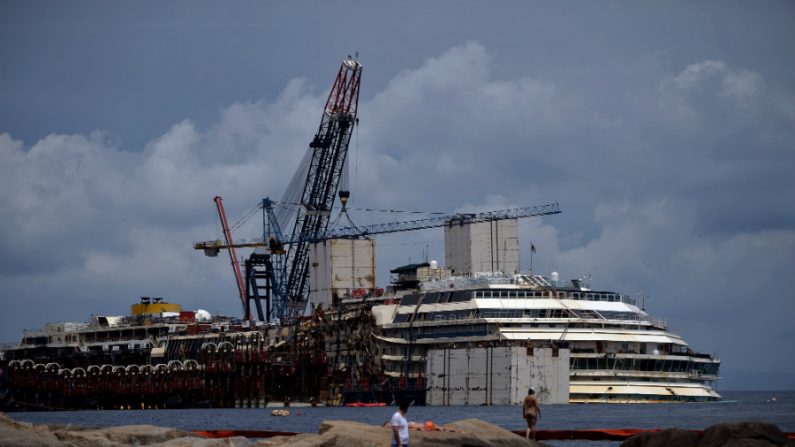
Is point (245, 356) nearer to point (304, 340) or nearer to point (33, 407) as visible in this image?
point (304, 340)

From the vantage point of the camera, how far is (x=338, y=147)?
7702 inches

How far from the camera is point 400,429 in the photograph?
4488 cm

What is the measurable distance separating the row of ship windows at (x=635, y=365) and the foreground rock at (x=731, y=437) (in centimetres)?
8194

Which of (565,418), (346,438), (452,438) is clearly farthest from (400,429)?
(565,418)

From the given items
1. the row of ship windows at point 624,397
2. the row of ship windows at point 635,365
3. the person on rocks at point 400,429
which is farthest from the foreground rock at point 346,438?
the row of ship windows at point 635,365

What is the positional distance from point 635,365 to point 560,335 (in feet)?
25.5

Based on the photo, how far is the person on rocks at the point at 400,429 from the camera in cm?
4469

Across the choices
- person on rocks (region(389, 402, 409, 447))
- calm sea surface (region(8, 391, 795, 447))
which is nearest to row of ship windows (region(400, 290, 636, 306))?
calm sea surface (region(8, 391, 795, 447))

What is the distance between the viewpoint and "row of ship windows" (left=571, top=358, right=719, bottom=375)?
135m

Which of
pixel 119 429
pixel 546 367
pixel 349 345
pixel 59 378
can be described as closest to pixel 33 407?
pixel 59 378

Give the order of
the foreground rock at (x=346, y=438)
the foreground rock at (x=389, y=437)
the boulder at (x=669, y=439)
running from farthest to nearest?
the boulder at (x=669, y=439) < the foreground rock at (x=346, y=438) < the foreground rock at (x=389, y=437)

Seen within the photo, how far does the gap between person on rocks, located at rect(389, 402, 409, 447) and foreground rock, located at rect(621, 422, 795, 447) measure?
11.4 metres

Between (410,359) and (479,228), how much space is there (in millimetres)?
28877

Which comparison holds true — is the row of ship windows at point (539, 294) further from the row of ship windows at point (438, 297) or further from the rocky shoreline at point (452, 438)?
the rocky shoreline at point (452, 438)
